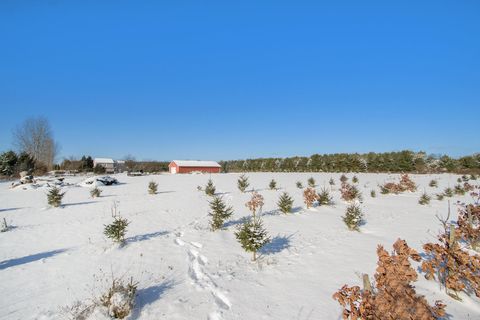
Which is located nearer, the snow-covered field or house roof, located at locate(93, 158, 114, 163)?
the snow-covered field

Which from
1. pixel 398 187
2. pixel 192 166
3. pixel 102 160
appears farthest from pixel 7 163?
pixel 398 187

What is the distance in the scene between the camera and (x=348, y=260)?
28.1ft

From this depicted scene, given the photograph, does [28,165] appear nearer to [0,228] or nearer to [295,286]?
[0,228]

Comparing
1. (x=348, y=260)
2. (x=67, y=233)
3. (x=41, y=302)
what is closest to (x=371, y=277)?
(x=348, y=260)

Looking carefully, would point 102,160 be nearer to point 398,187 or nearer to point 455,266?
point 398,187

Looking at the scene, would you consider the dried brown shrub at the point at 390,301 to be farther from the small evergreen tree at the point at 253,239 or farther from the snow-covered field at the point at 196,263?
the small evergreen tree at the point at 253,239

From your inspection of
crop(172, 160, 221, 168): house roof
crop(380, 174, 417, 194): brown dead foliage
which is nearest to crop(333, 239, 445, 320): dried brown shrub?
crop(380, 174, 417, 194): brown dead foliage

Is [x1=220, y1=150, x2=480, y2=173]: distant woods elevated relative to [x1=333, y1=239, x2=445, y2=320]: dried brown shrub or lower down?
elevated

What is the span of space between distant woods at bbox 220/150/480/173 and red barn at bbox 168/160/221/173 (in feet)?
65.2

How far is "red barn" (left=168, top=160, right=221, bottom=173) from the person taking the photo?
63.9 m

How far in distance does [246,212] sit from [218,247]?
6241mm

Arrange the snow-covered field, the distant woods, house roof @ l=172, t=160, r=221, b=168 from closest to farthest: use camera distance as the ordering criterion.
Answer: the snow-covered field → the distant woods → house roof @ l=172, t=160, r=221, b=168

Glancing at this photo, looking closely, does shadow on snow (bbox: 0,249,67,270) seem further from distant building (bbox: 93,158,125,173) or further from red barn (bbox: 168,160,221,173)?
distant building (bbox: 93,158,125,173)

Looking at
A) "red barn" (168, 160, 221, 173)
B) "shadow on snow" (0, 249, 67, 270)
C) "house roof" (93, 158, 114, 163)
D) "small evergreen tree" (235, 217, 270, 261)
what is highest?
"house roof" (93, 158, 114, 163)
